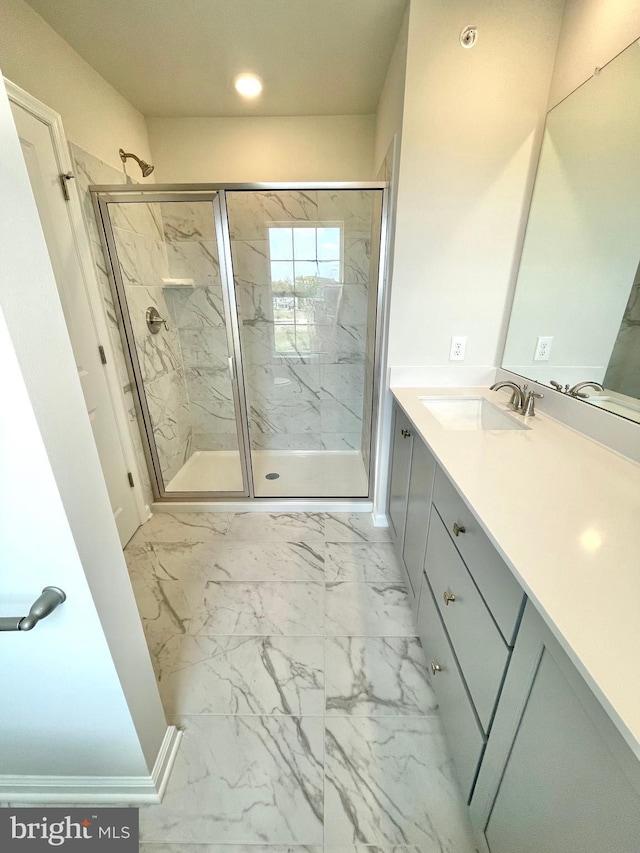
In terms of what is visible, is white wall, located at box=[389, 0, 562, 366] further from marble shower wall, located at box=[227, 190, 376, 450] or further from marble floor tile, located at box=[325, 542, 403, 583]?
marble floor tile, located at box=[325, 542, 403, 583]

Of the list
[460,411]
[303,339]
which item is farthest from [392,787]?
[303,339]

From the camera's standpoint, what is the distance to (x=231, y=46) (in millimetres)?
1655

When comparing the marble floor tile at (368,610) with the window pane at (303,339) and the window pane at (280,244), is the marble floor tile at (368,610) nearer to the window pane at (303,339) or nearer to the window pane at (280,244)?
the window pane at (303,339)

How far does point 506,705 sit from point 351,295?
104 inches

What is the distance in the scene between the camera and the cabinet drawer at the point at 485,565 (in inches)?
27.8

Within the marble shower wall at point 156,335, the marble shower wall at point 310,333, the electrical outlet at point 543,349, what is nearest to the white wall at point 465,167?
the electrical outlet at point 543,349

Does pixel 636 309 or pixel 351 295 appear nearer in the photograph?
pixel 636 309

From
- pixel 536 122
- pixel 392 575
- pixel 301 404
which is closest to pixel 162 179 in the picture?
pixel 301 404

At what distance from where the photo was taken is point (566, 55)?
4.46 feet

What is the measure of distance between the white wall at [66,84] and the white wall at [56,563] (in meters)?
1.50

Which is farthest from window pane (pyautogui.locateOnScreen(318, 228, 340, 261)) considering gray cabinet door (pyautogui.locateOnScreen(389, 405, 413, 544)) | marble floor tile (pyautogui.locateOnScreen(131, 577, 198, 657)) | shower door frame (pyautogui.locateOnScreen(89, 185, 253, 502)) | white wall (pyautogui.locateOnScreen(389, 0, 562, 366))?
marble floor tile (pyautogui.locateOnScreen(131, 577, 198, 657))

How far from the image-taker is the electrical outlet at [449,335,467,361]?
1.78 metres

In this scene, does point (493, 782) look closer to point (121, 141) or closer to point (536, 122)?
point (536, 122)

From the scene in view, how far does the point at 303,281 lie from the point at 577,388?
6.95 feet
